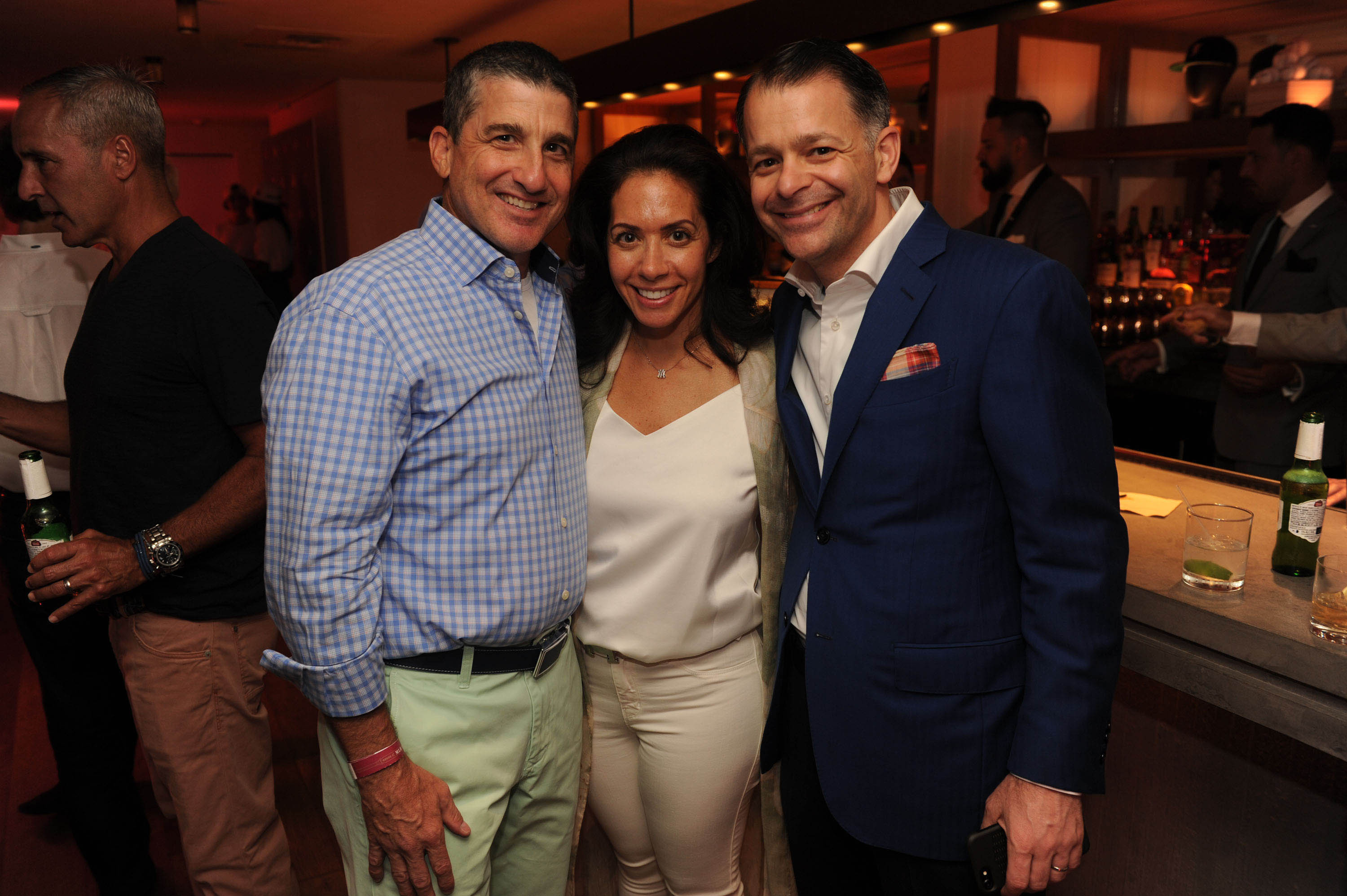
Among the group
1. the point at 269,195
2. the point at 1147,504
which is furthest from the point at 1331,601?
the point at 269,195

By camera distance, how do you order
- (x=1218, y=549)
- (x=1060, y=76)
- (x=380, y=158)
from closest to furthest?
(x=1218, y=549) < (x=1060, y=76) < (x=380, y=158)

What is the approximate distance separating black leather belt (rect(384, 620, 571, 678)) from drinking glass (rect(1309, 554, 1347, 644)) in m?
1.25

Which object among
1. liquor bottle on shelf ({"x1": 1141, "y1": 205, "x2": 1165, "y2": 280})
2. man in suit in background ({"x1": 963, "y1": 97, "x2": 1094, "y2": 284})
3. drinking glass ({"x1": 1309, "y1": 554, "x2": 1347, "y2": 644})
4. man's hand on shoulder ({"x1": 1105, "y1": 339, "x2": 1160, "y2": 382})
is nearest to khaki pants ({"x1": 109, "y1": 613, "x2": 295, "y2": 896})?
drinking glass ({"x1": 1309, "y1": 554, "x2": 1347, "y2": 644})

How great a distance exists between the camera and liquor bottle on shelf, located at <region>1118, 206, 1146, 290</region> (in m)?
3.99

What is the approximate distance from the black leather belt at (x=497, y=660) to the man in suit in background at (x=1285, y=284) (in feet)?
8.24

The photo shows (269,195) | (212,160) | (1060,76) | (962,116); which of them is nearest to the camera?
(1060,76)

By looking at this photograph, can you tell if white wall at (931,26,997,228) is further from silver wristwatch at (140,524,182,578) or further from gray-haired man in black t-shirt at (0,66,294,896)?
silver wristwatch at (140,524,182,578)

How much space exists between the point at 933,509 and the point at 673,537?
53 centimetres

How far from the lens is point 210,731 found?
6.30ft

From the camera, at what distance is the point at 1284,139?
3127 millimetres

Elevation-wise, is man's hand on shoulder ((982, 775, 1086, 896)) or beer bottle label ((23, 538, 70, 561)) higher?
beer bottle label ((23, 538, 70, 561))

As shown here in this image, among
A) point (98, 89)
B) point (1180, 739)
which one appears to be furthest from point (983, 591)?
point (98, 89)

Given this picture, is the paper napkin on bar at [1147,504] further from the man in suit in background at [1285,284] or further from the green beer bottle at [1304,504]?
the man in suit in background at [1285,284]

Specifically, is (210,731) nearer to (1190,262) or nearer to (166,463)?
(166,463)
